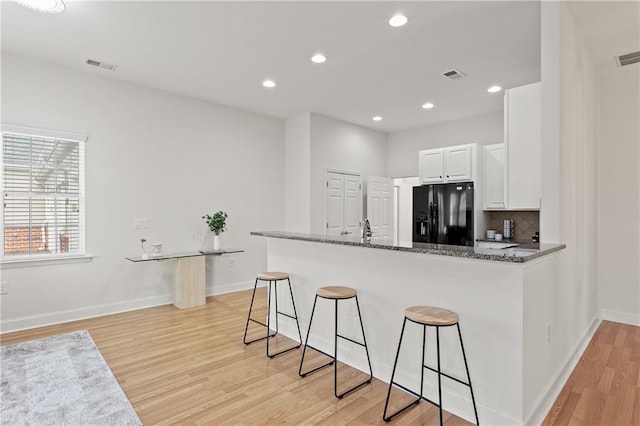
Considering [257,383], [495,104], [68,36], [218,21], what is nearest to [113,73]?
[68,36]

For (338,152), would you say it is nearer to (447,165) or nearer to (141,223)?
(447,165)

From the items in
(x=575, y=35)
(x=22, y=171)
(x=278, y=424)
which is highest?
(x=575, y=35)

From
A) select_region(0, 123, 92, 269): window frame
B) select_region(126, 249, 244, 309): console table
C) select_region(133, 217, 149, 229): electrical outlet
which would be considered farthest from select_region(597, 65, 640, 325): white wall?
select_region(0, 123, 92, 269): window frame

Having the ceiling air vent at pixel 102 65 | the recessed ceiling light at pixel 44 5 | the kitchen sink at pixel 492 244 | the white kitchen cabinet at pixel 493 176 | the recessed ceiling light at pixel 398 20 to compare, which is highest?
the ceiling air vent at pixel 102 65

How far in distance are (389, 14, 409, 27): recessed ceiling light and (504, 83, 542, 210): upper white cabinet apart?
1.29m

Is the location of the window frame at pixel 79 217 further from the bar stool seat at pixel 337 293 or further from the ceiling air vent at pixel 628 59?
the ceiling air vent at pixel 628 59

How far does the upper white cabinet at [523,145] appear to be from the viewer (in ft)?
10.6

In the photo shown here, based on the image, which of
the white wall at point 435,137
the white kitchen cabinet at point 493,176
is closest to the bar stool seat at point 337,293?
the white kitchen cabinet at point 493,176

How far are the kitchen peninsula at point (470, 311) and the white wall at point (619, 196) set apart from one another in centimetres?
244

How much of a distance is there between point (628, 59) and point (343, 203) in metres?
4.21

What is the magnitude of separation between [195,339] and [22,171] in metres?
2.77

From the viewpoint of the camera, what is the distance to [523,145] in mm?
3307

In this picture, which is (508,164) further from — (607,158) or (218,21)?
(218,21)

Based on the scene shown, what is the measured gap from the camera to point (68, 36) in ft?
11.1
